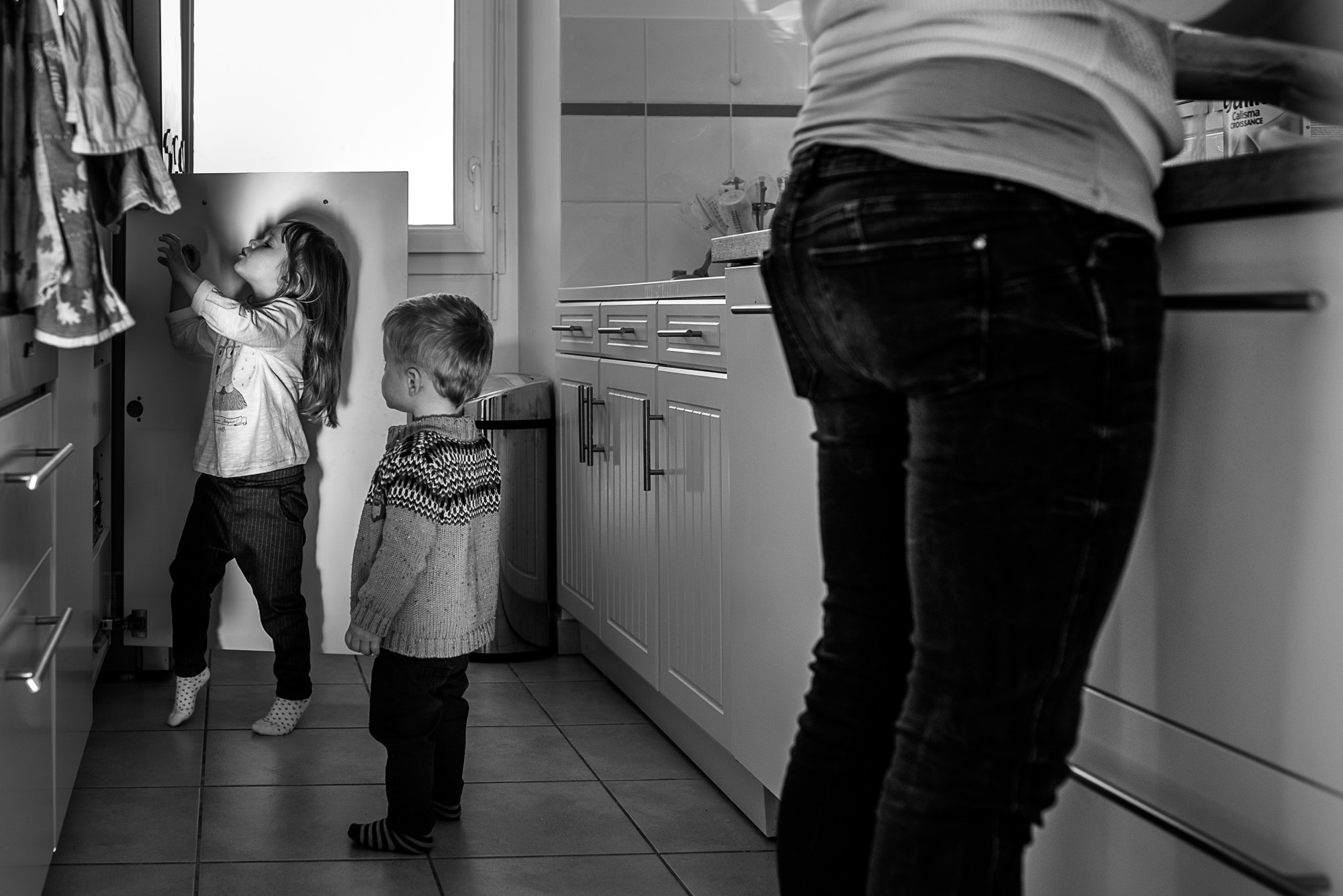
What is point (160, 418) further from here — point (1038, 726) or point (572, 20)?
point (1038, 726)

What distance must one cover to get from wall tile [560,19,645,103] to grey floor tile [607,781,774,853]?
194 cm

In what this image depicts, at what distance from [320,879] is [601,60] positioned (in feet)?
7.73

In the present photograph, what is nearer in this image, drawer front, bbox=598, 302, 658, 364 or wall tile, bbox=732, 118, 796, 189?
drawer front, bbox=598, 302, 658, 364

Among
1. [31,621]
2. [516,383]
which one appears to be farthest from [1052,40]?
[516,383]

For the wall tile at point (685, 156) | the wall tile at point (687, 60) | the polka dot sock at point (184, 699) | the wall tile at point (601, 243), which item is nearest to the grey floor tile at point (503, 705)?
the polka dot sock at point (184, 699)

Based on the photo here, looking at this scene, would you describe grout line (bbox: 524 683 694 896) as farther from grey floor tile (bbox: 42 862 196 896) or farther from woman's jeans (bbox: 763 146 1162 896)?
woman's jeans (bbox: 763 146 1162 896)

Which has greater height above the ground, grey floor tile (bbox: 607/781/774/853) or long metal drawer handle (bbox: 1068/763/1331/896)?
long metal drawer handle (bbox: 1068/763/1331/896)

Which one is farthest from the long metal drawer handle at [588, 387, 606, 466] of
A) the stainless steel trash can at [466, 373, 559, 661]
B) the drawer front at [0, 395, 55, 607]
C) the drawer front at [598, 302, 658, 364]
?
the drawer front at [0, 395, 55, 607]

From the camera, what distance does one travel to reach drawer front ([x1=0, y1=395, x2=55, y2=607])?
1468 millimetres

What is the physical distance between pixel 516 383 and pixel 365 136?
37.7 inches

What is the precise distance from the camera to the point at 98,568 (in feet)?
9.27

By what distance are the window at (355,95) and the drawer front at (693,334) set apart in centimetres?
149

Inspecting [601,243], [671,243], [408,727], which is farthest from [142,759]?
[671,243]

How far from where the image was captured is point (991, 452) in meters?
0.86
